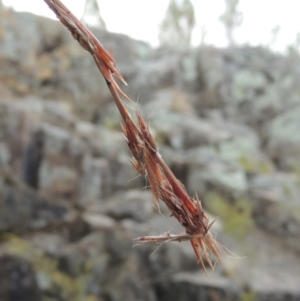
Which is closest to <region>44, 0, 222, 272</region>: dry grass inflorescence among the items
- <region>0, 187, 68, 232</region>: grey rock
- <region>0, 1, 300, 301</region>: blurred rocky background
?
<region>0, 1, 300, 301</region>: blurred rocky background

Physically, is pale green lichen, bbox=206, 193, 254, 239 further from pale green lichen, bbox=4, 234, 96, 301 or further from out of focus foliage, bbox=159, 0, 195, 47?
out of focus foliage, bbox=159, 0, 195, 47

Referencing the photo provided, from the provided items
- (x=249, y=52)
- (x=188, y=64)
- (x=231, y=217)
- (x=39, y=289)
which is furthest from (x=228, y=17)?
(x=39, y=289)

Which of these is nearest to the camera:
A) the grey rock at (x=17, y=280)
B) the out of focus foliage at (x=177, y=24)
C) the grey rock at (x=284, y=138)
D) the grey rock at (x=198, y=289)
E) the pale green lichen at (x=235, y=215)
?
the grey rock at (x=17, y=280)

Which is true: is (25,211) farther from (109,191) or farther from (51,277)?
(109,191)

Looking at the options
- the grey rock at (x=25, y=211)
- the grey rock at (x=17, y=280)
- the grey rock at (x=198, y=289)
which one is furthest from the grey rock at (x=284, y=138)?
the grey rock at (x=17, y=280)

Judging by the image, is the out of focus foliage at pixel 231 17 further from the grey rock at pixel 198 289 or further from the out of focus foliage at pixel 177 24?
the grey rock at pixel 198 289

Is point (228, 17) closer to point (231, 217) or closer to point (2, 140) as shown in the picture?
point (231, 217)
